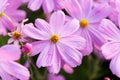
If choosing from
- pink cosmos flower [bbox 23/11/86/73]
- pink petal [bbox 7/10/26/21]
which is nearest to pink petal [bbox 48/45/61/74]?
pink cosmos flower [bbox 23/11/86/73]

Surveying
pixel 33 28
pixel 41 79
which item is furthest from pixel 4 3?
pixel 41 79

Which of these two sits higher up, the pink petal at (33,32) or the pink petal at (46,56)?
the pink petal at (33,32)

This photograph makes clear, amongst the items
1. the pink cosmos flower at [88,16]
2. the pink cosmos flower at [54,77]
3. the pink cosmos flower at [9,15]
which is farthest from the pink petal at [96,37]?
the pink cosmos flower at [54,77]

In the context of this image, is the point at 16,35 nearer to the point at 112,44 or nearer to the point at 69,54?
the point at 69,54

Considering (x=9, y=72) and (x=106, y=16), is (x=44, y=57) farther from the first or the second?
(x=106, y=16)

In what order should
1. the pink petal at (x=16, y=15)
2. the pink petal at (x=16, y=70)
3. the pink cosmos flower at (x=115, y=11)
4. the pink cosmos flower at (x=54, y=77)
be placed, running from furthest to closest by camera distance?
1. the pink cosmos flower at (x=54, y=77)
2. the pink petal at (x=16, y=15)
3. the pink cosmos flower at (x=115, y=11)
4. the pink petal at (x=16, y=70)

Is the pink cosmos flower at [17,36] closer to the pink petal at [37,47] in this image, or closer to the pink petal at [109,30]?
the pink petal at [37,47]

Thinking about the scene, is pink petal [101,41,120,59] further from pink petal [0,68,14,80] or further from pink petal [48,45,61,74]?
pink petal [0,68,14,80]
